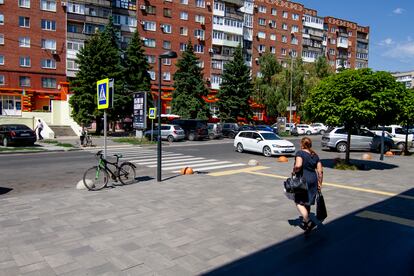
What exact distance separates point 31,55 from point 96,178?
141 ft

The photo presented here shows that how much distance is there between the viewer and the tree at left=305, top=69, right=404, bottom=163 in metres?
13.1

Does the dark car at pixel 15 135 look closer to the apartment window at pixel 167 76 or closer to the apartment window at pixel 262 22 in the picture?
the apartment window at pixel 167 76

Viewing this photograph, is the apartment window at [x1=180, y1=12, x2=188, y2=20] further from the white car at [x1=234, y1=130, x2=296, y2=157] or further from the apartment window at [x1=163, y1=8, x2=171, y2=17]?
the white car at [x1=234, y1=130, x2=296, y2=157]

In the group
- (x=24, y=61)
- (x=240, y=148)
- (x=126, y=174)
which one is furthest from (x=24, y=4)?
(x=126, y=174)

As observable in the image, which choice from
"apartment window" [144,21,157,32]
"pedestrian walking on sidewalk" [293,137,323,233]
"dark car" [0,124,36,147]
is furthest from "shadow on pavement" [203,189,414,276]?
"apartment window" [144,21,157,32]

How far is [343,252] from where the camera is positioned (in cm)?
541

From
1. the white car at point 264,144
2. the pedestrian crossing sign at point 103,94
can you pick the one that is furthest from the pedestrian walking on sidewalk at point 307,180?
the white car at point 264,144

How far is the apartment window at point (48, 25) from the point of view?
46.3m

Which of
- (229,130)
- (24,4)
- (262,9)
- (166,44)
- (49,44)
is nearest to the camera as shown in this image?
(229,130)

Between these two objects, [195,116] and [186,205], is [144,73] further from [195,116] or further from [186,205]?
[186,205]

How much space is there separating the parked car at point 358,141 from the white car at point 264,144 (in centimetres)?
509

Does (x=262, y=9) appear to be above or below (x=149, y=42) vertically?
above

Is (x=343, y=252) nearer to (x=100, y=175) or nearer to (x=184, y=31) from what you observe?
(x=100, y=175)

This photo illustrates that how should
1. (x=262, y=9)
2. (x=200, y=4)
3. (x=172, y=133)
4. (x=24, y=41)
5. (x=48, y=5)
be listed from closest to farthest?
(x=172, y=133), (x=24, y=41), (x=48, y=5), (x=200, y=4), (x=262, y=9)
